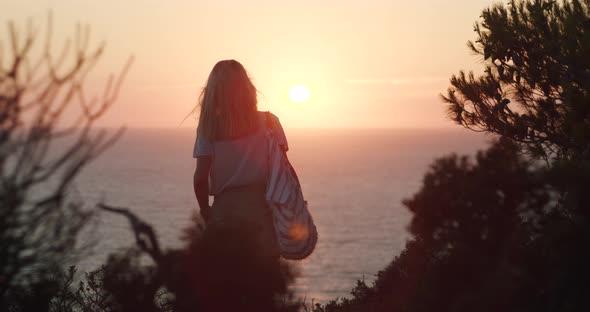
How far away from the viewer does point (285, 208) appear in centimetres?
539

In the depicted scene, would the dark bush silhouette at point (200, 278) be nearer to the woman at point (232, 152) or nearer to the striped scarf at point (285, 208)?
the woman at point (232, 152)

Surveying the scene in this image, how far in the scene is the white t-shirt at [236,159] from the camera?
5414mm

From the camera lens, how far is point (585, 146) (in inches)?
374

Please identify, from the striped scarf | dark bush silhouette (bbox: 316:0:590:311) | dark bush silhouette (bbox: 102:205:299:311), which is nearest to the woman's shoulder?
the striped scarf

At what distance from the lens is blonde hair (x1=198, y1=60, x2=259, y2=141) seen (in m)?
5.34

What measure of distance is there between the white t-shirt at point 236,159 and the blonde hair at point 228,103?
2.2 inches

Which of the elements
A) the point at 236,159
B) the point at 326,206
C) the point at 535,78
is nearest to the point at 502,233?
the point at 236,159

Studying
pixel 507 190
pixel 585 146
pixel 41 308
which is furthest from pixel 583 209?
pixel 585 146

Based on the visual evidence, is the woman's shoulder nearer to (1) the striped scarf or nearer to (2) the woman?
(2) the woman

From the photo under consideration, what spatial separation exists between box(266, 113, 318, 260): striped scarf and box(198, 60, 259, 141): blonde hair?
0.29 meters

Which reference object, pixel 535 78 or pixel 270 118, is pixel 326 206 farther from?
pixel 270 118

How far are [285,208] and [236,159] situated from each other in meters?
0.46

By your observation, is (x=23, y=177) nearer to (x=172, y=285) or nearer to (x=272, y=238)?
(x=172, y=285)

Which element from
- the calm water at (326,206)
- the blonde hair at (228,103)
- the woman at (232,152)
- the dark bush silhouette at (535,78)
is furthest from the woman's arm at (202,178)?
the calm water at (326,206)
